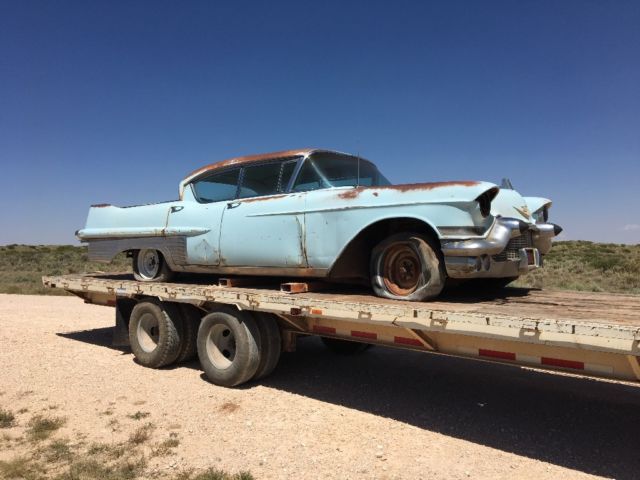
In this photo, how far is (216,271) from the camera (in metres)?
6.10

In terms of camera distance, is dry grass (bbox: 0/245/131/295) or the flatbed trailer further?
dry grass (bbox: 0/245/131/295)

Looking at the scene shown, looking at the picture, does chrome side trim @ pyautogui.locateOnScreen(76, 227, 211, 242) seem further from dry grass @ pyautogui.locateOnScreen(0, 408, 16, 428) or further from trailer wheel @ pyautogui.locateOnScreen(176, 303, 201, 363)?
dry grass @ pyautogui.locateOnScreen(0, 408, 16, 428)

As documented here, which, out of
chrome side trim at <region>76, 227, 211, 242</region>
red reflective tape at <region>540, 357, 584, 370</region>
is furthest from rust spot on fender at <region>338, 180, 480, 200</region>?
chrome side trim at <region>76, 227, 211, 242</region>

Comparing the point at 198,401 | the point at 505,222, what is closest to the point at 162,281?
the point at 198,401

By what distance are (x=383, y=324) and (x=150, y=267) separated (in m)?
4.13

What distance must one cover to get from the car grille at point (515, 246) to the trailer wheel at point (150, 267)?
4.34 m

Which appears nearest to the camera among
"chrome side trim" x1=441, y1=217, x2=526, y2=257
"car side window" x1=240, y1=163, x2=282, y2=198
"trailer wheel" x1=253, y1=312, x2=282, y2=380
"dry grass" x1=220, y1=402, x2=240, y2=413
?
"chrome side trim" x1=441, y1=217, x2=526, y2=257

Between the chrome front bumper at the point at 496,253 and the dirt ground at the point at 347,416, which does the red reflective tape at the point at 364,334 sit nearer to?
Answer: the dirt ground at the point at 347,416

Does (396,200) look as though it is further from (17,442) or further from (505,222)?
(17,442)

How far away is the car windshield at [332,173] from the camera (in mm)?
5484

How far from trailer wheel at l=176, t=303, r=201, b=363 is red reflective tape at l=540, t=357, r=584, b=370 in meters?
4.25

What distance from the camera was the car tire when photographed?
430 cm

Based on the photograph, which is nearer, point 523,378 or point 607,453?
point 607,453

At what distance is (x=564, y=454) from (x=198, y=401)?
3.33m
